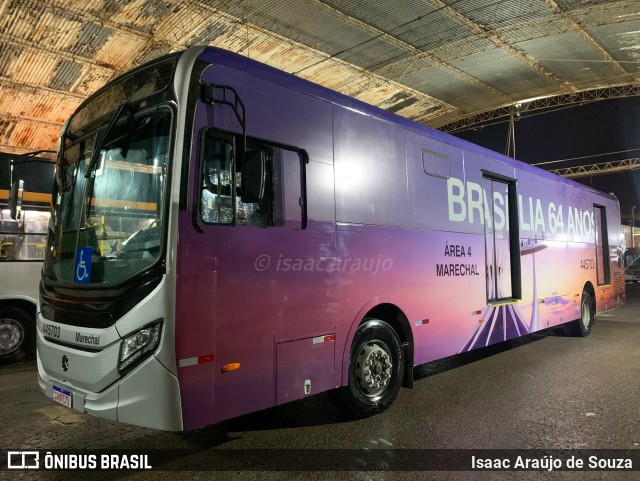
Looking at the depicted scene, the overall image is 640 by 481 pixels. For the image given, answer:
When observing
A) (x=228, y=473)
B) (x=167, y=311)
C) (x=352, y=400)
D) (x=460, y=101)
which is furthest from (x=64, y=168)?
(x=460, y=101)

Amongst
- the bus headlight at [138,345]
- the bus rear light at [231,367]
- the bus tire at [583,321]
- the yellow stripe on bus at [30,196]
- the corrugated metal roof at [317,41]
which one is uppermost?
the corrugated metal roof at [317,41]

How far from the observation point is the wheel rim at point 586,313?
955 cm

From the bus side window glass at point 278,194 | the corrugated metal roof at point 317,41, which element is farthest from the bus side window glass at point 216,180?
the corrugated metal roof at point 317,41

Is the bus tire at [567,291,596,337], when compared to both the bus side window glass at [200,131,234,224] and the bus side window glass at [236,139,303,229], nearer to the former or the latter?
the bus side window glass at [236,139,303,229]

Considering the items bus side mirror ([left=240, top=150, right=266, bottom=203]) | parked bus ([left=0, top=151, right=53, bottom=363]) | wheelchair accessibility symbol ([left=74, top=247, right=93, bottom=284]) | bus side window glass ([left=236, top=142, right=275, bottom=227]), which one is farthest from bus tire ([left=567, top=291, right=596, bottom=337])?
parked bus ([left=0, top=151, right=53, bottom=363])

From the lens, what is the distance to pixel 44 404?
5.29 meters

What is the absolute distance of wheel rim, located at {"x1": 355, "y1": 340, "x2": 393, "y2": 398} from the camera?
4.67m

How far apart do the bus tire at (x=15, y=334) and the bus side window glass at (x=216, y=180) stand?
5.72m

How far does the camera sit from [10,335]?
7301 mm

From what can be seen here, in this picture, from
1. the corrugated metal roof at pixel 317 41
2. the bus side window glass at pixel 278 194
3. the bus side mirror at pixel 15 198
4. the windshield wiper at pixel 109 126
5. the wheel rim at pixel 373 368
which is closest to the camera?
the windshield wiper at pixel 109 126

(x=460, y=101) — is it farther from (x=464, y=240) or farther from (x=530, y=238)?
(x=464, y=240)

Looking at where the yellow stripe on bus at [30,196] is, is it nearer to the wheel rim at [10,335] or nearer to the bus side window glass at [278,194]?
the wheel rim at [10,335]

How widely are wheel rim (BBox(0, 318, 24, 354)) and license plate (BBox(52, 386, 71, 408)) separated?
440 cm

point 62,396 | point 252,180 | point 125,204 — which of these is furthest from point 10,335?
point 252,180
